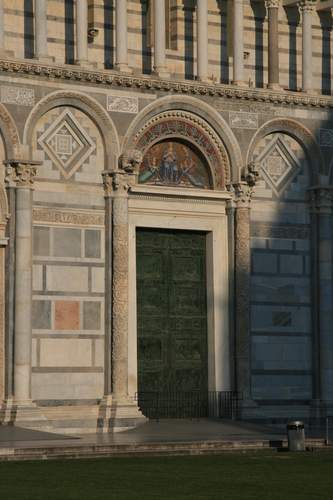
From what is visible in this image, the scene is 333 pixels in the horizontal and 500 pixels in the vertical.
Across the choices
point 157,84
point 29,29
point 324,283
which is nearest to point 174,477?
point 157,84

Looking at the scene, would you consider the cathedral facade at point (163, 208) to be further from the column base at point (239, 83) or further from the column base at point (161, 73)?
the column base at point (239, 83)

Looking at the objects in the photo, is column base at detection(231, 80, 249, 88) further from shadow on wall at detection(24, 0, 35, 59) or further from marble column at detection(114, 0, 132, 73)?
shadow on wall at detection(24, 0, 35, 59)

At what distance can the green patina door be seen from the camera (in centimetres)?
3259

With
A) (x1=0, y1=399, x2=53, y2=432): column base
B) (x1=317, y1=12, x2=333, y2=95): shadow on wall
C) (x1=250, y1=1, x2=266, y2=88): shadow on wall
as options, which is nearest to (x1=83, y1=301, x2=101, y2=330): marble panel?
(x1=0, y1=399, x2=53, y2=432): column base

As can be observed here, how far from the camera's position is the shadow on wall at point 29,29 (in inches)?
1251

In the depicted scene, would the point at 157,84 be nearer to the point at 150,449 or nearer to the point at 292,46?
the point at 292,46

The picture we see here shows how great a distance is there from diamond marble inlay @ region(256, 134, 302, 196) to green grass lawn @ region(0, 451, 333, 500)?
1101 centimetres

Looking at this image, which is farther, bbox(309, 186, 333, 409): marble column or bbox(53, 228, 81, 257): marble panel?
bbox(309, 186, 333, 409): marble column

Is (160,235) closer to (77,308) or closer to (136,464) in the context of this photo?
(77,308)

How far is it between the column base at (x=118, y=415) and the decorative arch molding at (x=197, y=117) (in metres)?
5.91

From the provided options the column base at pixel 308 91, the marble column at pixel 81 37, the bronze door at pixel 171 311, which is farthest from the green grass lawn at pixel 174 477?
the column base at pixel 308 91

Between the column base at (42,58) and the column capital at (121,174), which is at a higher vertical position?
the column base at (42,58)

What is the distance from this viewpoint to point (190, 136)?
109 feet

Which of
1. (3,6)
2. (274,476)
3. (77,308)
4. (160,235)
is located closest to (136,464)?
(274,476)
